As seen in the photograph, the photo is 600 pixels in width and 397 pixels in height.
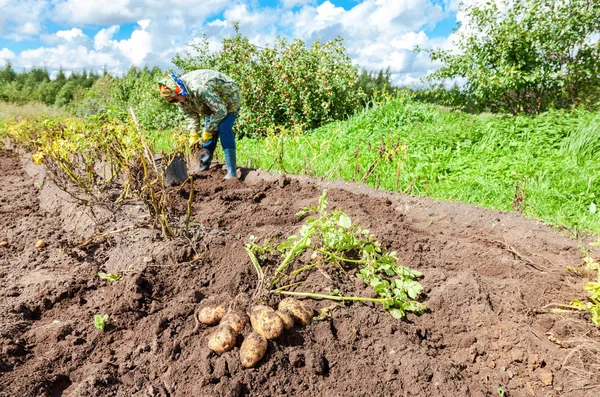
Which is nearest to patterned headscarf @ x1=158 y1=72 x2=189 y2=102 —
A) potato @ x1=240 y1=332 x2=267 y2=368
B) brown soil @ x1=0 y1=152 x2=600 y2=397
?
brown soil @ x1=0 y1=152 x2=600 y2=397

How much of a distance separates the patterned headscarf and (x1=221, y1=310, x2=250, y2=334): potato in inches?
138

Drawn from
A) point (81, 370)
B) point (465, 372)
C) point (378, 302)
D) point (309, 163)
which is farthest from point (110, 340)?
point (309, 163)

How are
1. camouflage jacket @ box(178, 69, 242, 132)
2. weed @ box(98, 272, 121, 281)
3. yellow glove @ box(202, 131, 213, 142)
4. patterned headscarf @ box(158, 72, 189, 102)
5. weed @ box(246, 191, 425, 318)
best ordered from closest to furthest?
weed @ box(246, 191, 425, 318)
weed @ box(98, 272, 121, 281)
patterned headscarf @ box(158, 72, 189, 102)
camouflage jacket @ box(178, 69, 242, 132)
yellow glove @ box(202, 131, 213, 142)

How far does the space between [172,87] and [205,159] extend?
1068 mm

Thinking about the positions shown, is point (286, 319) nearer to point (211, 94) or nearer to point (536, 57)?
point (211, 94)

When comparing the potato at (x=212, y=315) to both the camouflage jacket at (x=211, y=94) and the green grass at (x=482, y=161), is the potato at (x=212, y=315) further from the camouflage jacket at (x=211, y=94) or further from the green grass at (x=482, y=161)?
the camouflage jacket at (x=211, y=94)

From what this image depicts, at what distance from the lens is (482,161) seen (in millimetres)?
4992

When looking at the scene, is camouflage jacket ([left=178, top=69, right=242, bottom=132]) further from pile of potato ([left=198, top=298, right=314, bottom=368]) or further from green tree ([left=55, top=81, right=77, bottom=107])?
green tree ([left=55, top=81, right=77, bottom=107])

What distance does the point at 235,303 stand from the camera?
1820 mm

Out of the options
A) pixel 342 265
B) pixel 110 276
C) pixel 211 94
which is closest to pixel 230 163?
pixel 211 94

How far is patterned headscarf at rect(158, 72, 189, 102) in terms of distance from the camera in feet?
14.8

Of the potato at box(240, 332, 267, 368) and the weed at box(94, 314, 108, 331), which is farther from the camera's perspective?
the weed at box(94, 314, 108, 331)

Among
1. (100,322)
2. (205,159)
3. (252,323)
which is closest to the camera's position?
(252,323)


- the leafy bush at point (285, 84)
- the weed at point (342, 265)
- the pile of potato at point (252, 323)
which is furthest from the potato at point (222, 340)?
the leafy bush at point (285, 84)
